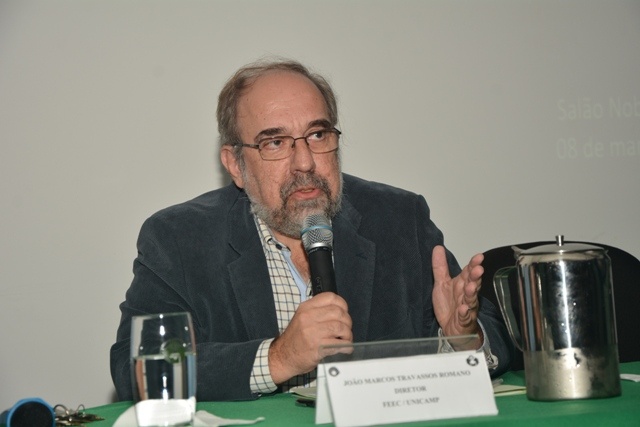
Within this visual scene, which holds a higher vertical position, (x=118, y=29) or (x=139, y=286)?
(x=118, y=29)

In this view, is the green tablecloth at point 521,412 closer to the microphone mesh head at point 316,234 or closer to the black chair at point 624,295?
the microphone mesh head at point 316,234

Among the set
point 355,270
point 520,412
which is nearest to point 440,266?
point 355,270

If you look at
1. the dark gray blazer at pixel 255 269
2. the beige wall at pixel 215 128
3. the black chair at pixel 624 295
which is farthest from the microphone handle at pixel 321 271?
the beige wall at pixel 215 128

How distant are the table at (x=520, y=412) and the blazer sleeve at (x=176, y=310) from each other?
0.10m

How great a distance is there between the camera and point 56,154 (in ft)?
10.5

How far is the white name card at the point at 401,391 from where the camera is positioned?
1.47 metres

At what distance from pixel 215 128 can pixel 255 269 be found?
90 centimetres

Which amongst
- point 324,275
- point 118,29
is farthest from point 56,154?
point 324,275

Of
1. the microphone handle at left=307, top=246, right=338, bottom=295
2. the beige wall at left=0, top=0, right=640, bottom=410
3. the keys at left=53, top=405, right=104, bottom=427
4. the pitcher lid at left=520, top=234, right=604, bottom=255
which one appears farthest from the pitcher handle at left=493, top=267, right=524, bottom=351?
the beige wall at left=0, top=0, right=640, bottom=410

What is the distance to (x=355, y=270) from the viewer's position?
2.67m

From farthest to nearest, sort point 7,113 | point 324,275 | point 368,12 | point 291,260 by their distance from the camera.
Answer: point 368,12 → point 7,113 → point 291,260 → point 324,275

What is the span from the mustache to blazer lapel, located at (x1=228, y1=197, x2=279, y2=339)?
16cm

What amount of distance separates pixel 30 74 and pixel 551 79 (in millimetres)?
2021

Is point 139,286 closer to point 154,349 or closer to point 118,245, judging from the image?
point 118,245
